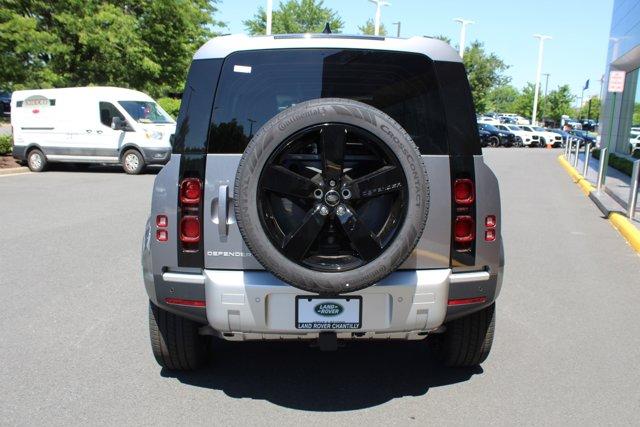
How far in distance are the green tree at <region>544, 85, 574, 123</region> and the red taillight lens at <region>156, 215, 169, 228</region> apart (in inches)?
3902

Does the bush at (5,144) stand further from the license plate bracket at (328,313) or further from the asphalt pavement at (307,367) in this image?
the license plate bracket at (328,313)

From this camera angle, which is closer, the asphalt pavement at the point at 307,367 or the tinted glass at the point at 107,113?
the asphalt pavement at the point at 307,367

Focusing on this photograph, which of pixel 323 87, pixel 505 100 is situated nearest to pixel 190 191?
pixel 323 87

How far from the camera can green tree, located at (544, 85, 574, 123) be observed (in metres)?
94.6

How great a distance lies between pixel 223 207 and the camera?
3176mm

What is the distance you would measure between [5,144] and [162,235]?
1809cm

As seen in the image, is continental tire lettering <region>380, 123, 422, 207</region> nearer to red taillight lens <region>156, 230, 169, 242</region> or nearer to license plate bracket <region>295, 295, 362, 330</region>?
license plate bracket <region>295, 295, 362, 330</region>

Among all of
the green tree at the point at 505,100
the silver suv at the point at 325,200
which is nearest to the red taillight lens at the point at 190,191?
the silver suv at the point at 325,200

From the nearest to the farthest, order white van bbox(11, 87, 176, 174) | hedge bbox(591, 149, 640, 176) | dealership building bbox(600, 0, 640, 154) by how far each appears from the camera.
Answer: white van bbox(11, 87, 176, 174) < hedge bbox(591, 149, 640, 176) < dealership building bbox(600, 0, 640, 154)

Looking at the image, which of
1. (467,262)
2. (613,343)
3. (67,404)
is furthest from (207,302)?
(613,343)

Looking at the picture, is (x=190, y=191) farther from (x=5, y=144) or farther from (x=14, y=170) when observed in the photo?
(x=5, y=144)

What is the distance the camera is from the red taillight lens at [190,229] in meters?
3.28

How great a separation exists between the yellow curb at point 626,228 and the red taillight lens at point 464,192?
5788mm

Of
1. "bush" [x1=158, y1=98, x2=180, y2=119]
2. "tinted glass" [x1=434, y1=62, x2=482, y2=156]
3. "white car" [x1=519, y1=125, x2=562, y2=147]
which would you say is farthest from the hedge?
"bush" [x1=158, y1=98, x2=180, y2=119]
